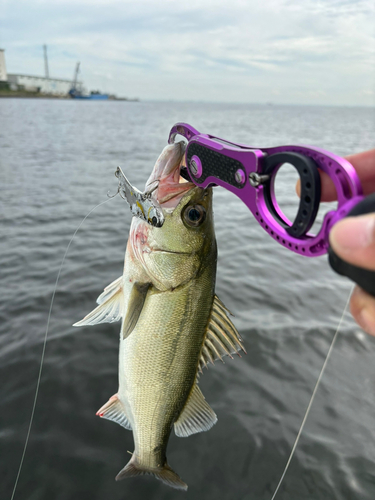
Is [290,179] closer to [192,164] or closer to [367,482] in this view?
[367,482]

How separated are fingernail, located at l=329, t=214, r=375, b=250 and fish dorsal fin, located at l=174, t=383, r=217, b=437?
179cm

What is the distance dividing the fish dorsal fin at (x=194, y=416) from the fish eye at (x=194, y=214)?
3.80 feet

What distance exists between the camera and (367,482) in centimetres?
365

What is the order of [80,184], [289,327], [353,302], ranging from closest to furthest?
[353,302], [289,327], [80,184]

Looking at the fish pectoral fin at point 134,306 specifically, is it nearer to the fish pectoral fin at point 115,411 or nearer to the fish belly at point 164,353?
the fish belly at point 164,353

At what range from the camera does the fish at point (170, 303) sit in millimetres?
2316

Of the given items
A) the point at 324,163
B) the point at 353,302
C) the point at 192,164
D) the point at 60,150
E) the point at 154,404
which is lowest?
the point at 60,150

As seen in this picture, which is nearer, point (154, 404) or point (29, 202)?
point (154, 404)

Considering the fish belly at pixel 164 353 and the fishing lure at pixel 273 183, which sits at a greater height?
the fishing lure at pixel 273 183

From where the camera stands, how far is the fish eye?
7.56 ft

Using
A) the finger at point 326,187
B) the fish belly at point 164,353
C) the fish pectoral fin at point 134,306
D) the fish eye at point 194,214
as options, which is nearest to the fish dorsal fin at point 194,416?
the fish belly at point 164,353

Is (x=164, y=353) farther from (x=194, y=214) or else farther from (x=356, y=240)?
(x=356, y=240)

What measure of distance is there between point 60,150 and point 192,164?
77.4ft

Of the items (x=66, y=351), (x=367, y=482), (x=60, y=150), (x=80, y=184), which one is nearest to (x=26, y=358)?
(x=66, y=351)
